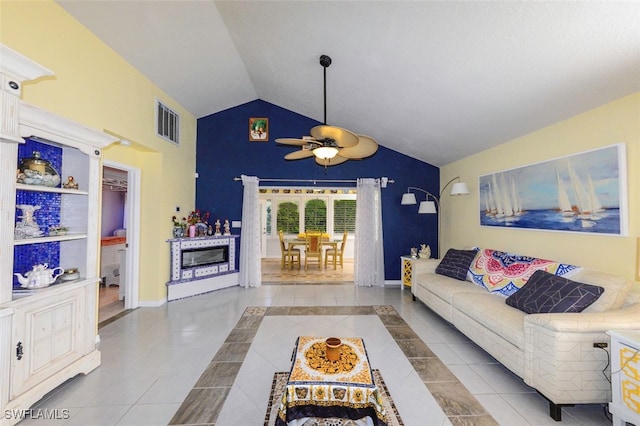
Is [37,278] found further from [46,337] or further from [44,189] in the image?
[44,189]

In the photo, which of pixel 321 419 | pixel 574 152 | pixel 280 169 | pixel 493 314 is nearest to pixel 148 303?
Result: pixel 280 169

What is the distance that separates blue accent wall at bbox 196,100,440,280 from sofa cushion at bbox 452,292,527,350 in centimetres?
233

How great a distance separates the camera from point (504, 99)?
8.43ft

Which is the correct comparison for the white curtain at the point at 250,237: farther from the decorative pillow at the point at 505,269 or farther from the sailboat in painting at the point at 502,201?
the sailboat in painting at the point at 502,201

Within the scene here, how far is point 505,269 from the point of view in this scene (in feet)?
9.70

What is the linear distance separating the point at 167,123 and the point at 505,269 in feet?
16.9

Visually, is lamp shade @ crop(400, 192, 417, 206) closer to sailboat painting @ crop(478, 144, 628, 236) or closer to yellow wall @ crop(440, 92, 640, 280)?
yellow wall @ crop(440, 92, 640, 280)

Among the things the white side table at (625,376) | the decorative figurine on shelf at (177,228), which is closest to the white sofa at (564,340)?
the white side table at (625,376)

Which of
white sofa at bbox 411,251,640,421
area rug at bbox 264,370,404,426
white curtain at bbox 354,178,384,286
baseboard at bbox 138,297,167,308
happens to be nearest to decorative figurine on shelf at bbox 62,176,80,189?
baseboard at bbox 138,297,167,308

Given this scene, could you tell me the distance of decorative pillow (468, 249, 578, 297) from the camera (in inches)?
103

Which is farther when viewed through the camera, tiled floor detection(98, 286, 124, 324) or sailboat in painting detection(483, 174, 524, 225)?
tiled floor detection(98, 286, 124, 324)

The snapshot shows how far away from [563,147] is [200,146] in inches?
218

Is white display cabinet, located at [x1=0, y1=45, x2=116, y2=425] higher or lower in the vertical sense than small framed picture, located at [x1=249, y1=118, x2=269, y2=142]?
lower

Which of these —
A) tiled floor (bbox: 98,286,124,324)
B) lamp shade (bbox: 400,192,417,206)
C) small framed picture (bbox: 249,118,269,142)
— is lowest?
tiled floor (bbox: 98,286,124,324)
